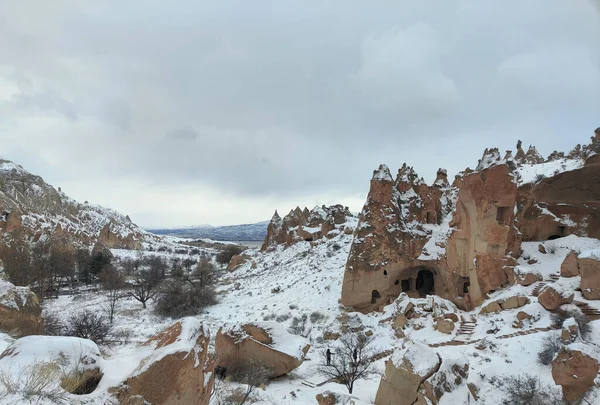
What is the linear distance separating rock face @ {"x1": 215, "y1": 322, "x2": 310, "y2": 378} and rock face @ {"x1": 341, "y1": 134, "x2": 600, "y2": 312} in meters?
9.93

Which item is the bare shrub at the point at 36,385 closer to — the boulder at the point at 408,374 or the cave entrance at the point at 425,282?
the boulder at the point at 408,374

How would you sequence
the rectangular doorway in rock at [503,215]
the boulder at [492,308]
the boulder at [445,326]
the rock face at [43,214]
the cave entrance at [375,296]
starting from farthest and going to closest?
1. the rock face at [43,214]
2. the cave entrance at [375,296]
3. the rectangular doorway in rock at [503,215]
4. the boulder at [492,308]
5. the boulder at [445,326]

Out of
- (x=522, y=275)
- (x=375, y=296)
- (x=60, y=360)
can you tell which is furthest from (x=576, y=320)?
(x=60, y=360)

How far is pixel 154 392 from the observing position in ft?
18.2

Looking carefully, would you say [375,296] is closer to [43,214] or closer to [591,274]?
[591,274]

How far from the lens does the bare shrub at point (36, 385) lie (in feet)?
12.9

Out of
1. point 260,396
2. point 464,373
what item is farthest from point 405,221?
point 260,396

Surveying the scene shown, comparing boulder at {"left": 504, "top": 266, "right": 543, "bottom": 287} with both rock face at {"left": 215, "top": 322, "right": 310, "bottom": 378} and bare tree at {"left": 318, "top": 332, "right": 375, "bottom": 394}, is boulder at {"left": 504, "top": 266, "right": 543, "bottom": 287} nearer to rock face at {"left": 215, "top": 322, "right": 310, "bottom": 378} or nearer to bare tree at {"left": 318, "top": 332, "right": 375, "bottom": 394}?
bare tree at {"left": 318, "top": 332, "right": 375, "bottom": 394}

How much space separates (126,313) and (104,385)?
25480 millimetres

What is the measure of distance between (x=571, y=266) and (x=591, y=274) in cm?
208

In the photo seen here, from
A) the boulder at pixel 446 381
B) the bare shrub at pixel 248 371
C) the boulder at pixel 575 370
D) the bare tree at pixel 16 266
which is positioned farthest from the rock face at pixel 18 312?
the bare tree at pixel 16 266

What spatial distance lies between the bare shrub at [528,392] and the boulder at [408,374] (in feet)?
10.0

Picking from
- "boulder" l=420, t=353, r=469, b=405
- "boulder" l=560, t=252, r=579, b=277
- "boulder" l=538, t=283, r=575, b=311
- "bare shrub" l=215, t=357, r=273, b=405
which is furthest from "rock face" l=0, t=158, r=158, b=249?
"boulder" l=560, t=252, r=579, b=277

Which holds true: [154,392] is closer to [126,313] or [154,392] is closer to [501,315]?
[501,315]
